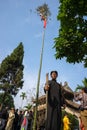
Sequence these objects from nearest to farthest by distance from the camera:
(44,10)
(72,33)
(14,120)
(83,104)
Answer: (83,104) < (72,33) < (14,120) < (44,10)

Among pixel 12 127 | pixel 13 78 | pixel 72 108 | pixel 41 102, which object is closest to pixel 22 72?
pixel 13 78

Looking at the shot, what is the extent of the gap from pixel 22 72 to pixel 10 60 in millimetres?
3296

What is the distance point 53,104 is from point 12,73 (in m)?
48.4

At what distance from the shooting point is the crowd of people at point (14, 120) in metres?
14.5

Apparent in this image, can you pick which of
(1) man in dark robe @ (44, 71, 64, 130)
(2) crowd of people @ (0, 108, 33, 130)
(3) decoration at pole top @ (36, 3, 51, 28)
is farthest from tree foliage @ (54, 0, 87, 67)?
(3) decoration at pole top @ (36, 3, 51, 28)

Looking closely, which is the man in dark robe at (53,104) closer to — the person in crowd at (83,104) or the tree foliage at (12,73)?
the person in crowd at (83,104)

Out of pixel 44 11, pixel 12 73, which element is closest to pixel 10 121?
pixel 44 11

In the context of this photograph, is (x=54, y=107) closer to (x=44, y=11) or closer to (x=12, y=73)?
(x=44, y=11)

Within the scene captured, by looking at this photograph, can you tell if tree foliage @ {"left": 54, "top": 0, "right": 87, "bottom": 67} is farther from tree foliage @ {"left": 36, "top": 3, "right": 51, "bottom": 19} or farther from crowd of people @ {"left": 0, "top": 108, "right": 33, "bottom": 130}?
tree foliage @ {"left": 36, "top": 3, "right": 51, "bottom": 19}

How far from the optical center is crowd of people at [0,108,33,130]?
14.5 metres

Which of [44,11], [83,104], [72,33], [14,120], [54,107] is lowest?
[54,107]

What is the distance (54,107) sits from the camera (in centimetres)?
646

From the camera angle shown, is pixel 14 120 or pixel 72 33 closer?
pixel 72 33

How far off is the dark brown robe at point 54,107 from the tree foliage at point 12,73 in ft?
147
